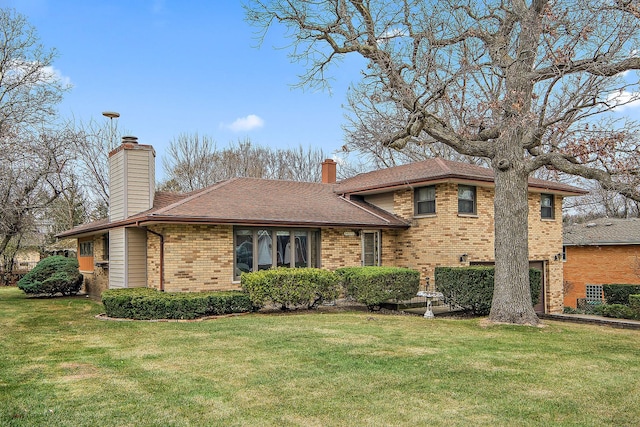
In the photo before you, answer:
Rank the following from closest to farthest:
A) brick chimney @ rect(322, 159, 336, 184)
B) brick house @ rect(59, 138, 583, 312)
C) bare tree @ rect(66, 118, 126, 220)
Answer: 1. brick house @ rect(59, 138, 583, 312)
2. brick chimney @ rect(322, 159, 336, 184)
3. bare tree @ rect(66, 118, 126, 220)

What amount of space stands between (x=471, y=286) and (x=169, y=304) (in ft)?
25.1

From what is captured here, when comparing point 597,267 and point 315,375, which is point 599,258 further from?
point 315,375

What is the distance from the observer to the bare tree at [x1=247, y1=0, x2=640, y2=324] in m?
10.0

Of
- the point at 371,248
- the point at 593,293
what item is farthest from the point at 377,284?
the point at 593,293

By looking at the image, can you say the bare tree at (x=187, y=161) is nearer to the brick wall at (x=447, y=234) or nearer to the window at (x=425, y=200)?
the brick wall at (x=447, y=234)

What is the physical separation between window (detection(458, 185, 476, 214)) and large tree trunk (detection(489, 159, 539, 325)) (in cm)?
534

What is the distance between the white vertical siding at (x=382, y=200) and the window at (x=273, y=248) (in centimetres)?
364

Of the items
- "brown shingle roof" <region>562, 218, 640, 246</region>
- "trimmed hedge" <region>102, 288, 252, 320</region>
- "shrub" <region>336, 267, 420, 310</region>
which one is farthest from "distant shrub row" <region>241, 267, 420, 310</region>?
"brown shingle roof" <region>562, 218, 640, 246</region>

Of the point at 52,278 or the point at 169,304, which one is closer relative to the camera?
the point at 169,304

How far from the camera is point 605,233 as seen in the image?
80.6 feet

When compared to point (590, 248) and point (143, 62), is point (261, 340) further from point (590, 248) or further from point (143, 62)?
point (590, 248)

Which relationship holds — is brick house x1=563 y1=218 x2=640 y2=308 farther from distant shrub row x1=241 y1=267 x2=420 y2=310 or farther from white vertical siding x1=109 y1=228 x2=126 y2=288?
white vertical siding x1=109 y1=228 x2=126 y2=288

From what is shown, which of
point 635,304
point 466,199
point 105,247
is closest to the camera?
point 635,304

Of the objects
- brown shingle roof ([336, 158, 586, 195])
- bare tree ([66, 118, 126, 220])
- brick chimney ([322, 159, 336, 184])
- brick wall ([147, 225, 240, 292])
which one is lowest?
brick wall ([147, 225, 240, 292])
